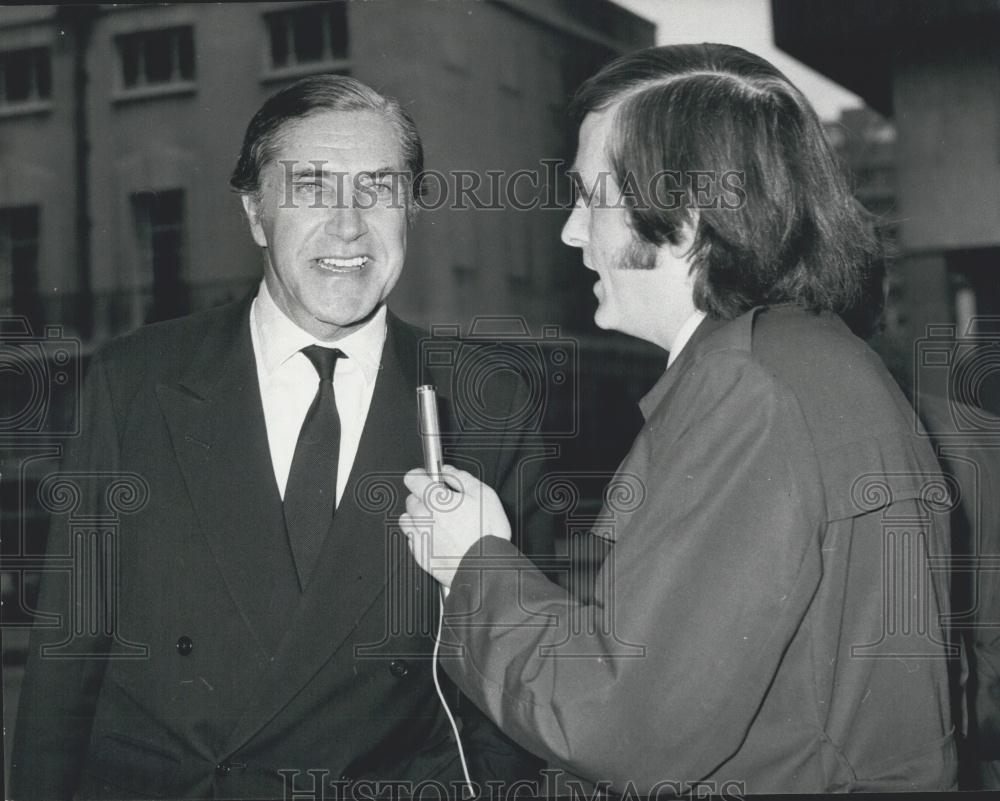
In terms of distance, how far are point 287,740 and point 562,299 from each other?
1.01 m

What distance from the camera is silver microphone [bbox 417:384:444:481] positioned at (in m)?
1.69

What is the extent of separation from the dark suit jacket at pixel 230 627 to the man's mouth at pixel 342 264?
22 centimetres

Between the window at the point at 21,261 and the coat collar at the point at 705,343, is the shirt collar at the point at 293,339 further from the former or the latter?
the coat collar at the point at 705,343

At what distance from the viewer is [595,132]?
1.70 metres

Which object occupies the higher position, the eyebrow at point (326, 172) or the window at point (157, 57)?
the window at point (157, 57)

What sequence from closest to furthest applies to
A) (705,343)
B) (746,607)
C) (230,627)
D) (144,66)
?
(746,607), (705,343), (230,627), (144,66)

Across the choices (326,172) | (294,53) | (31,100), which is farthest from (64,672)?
(294,53)

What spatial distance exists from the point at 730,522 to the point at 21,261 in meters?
1.66

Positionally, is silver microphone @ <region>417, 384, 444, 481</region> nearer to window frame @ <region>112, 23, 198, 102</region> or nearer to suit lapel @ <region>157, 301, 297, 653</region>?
suit lapel @ <region>157, 301, 297, 653</region>

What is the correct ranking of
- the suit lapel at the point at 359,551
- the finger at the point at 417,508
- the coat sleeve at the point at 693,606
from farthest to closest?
the suit lapel at the point at 359,551, the finger at the point at 417,508, the coat sleeve at the point at 693,606

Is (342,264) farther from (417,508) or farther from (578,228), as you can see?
(417,508)

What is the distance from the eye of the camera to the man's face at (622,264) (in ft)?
5.44

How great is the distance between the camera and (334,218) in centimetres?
206

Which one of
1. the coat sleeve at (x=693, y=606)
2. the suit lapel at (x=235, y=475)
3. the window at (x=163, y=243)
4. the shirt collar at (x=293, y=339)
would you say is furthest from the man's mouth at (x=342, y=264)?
the coat sleeve at (x=693, y=606)
